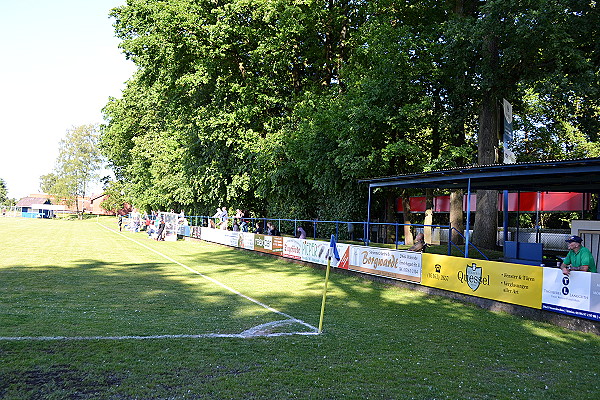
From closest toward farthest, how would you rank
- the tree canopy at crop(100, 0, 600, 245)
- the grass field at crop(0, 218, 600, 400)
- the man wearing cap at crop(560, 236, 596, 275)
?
the grass field at crop(0, 218, 600, 400) < the man wearing cap at crop(560, 236, 596, 275) < the tree canopy at crop(100, 0, 600, 245)

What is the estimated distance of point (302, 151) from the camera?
28.9m

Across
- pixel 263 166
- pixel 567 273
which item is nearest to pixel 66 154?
pixel 263 166

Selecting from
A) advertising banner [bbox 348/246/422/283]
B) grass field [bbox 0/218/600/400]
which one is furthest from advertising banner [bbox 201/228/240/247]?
grass field [bbox 0/218/600/400]

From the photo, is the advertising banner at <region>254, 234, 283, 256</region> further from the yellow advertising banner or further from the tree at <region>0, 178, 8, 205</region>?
the tree at <region>0, 178, 8, 205</region>

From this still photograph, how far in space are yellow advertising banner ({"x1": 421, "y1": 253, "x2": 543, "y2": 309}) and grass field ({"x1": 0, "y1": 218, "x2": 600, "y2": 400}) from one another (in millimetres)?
541

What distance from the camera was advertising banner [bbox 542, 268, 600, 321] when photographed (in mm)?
10477

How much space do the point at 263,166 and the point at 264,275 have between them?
14.7m

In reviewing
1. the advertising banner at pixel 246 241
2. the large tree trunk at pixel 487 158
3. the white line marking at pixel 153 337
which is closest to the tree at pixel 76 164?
the advertising banner at pixel 246 241

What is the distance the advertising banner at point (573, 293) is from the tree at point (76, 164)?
105380 mm

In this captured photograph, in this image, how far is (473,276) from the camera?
13.5 m

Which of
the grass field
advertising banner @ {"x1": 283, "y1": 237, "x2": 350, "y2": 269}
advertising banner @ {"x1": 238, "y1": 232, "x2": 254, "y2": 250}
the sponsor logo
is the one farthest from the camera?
advertising banner @ {"x1": 238, "y1": 232, "x2": 254, "y2": 250}

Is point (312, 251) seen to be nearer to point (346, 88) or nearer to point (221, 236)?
point (346, 88)

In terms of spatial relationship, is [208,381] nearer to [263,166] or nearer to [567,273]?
[567,273]

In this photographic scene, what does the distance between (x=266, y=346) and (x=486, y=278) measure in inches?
267
